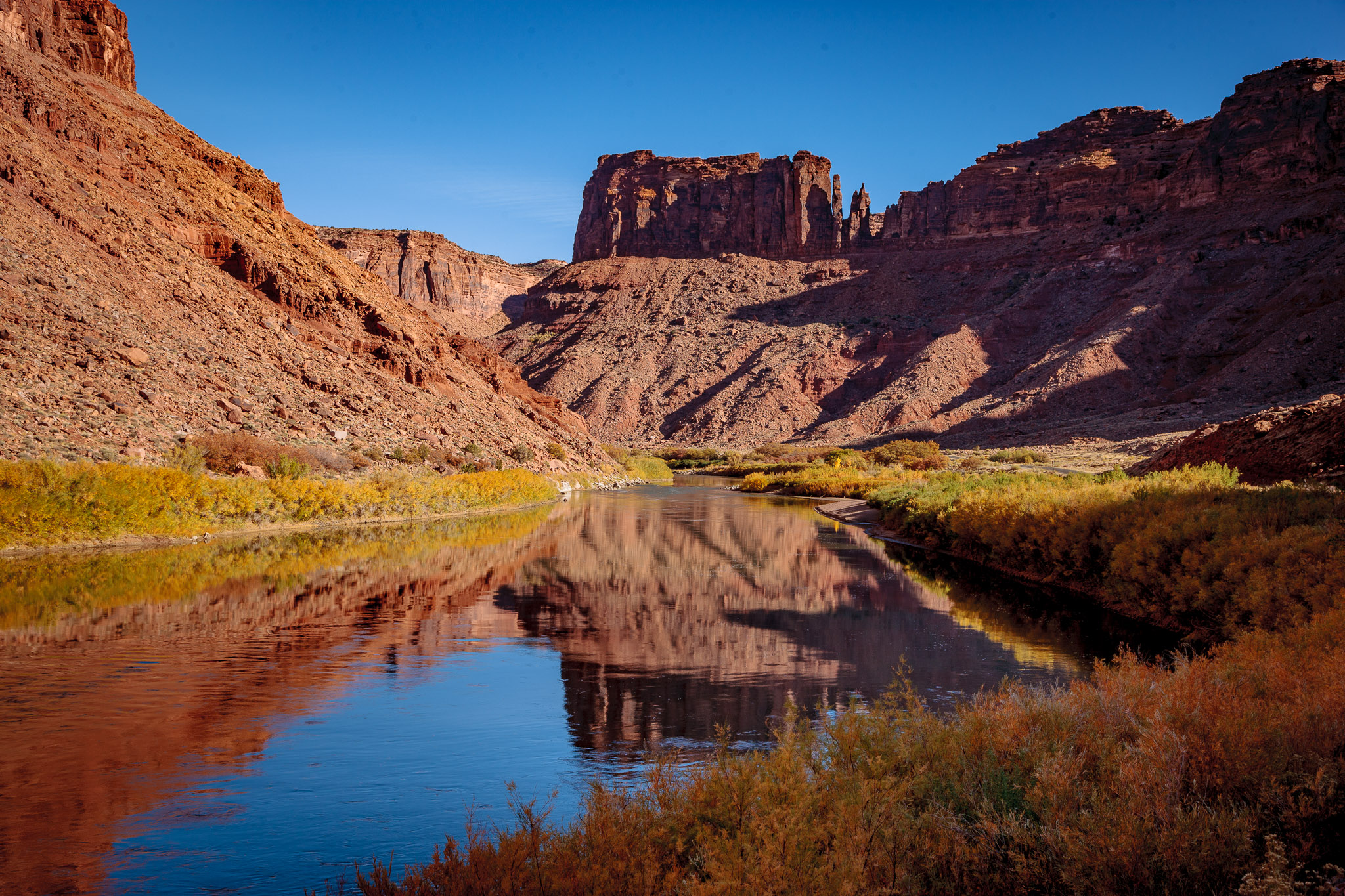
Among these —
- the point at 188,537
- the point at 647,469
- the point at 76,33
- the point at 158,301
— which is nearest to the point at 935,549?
the point at 188,537

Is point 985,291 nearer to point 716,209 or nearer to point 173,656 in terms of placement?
point 716,209

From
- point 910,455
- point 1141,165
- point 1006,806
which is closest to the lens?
point 1006,806

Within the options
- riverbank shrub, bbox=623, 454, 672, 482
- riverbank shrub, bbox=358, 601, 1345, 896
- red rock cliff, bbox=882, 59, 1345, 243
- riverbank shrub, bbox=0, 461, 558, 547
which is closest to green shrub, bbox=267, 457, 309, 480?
riverbank shrub, bbox=0, 461, 558, 547

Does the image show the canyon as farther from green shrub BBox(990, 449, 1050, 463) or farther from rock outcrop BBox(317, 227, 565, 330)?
green shrub BBox(990, 449, 1050, 463)

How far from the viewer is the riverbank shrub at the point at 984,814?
173 inches

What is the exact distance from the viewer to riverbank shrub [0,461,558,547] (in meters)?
18.2

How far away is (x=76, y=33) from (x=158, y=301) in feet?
69.3

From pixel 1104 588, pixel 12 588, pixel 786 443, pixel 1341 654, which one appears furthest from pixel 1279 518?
pixel 786 443

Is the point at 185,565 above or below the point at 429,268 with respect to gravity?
below

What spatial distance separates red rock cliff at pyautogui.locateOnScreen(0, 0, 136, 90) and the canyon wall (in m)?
86.8

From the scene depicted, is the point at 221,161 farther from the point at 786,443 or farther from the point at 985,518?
the point at 786,443

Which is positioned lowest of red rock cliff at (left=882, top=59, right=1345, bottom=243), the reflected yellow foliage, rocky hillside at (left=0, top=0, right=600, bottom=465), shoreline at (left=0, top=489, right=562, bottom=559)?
the reflected yellow foliage

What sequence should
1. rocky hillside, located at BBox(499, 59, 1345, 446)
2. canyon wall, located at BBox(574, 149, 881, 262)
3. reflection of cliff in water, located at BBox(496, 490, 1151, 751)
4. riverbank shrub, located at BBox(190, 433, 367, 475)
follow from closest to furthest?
reflection of cliff in water, located at BBox(496, 490, 1151, 751)
riverbank shrub, located at BBox(190, 433, 367, 475)
rocky hillside, located at BBox(499, 59, 1345, 446)
canyon wall, located at BBox(574, 149, 881, 262)

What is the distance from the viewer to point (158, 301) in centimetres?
3231
